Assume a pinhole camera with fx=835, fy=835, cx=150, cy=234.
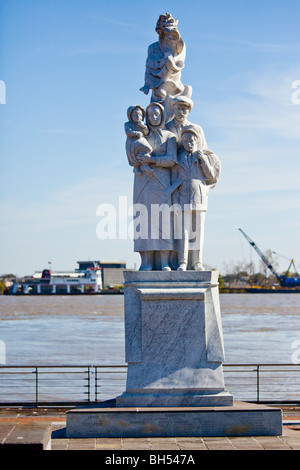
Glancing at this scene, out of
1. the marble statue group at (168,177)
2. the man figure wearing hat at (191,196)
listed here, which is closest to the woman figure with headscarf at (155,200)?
the marble statue group at (168,177)

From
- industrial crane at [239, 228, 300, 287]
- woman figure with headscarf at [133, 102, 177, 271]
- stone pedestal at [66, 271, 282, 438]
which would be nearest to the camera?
stone pedestal at [66, 271, 282, 438]

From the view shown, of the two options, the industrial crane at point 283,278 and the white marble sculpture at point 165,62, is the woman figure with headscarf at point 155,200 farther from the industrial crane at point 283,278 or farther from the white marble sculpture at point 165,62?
the industrial crane at point 283,278

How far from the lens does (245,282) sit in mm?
153875

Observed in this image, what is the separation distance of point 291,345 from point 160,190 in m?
28.9

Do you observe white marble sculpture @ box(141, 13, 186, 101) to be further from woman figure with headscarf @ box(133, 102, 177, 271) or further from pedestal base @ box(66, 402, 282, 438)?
pedestal base @ box(66, 402, 282, 438)

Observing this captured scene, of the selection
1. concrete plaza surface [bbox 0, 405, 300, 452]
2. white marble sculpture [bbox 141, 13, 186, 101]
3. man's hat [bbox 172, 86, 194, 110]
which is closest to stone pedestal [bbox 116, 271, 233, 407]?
concrete plaza surface [bbox 0, 405, 300, 452]

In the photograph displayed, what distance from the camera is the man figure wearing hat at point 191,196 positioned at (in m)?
12.3

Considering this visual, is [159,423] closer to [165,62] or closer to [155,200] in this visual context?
[155,200]

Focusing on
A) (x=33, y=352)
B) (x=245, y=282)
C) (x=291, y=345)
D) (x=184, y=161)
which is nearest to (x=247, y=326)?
(x=291, y=345)

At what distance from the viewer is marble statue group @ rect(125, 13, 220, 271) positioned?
40.1ft

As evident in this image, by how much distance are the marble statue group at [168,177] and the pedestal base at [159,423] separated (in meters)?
2.13

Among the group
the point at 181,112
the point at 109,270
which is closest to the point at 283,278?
the point at 109,270

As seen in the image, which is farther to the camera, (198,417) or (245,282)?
(245,282)
